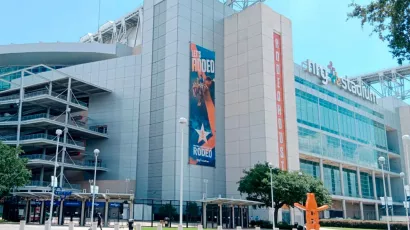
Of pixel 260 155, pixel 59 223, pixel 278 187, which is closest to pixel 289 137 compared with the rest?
pixel 260 155

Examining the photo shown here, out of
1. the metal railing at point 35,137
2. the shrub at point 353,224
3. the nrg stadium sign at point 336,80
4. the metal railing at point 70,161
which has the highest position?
the nrg stadium sign at point 336,80

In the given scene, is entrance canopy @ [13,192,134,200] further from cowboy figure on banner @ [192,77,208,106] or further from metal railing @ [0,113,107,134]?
cowboy figure on banner @ [192,77,208,106]

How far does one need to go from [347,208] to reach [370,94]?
99.5 ft

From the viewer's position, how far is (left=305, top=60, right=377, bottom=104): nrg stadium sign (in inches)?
3515

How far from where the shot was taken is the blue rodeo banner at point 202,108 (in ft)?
234

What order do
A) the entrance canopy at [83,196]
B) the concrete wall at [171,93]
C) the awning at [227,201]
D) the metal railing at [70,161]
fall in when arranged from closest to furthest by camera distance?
the entrance canopy at [83,196], the awning at [227,201], the concrete wall at [171,93], the metal railing at [70,161]

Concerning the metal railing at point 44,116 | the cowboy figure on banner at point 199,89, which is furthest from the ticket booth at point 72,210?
the cowboy figure on banner at point 199,89

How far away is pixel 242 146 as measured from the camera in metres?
73.6

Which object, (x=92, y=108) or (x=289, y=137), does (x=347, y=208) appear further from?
(x=92, y=108)

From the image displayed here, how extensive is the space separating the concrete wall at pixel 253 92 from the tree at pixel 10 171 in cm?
3368

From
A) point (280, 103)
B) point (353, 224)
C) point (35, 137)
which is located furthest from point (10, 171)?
point (353, 224)

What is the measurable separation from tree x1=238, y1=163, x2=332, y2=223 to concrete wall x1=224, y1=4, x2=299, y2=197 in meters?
11.9

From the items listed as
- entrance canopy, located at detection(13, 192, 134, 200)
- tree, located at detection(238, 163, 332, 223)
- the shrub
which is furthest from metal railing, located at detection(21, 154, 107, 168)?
the shrub

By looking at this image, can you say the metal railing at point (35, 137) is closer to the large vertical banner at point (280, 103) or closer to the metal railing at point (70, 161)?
the metal railing at point (70, 161)
